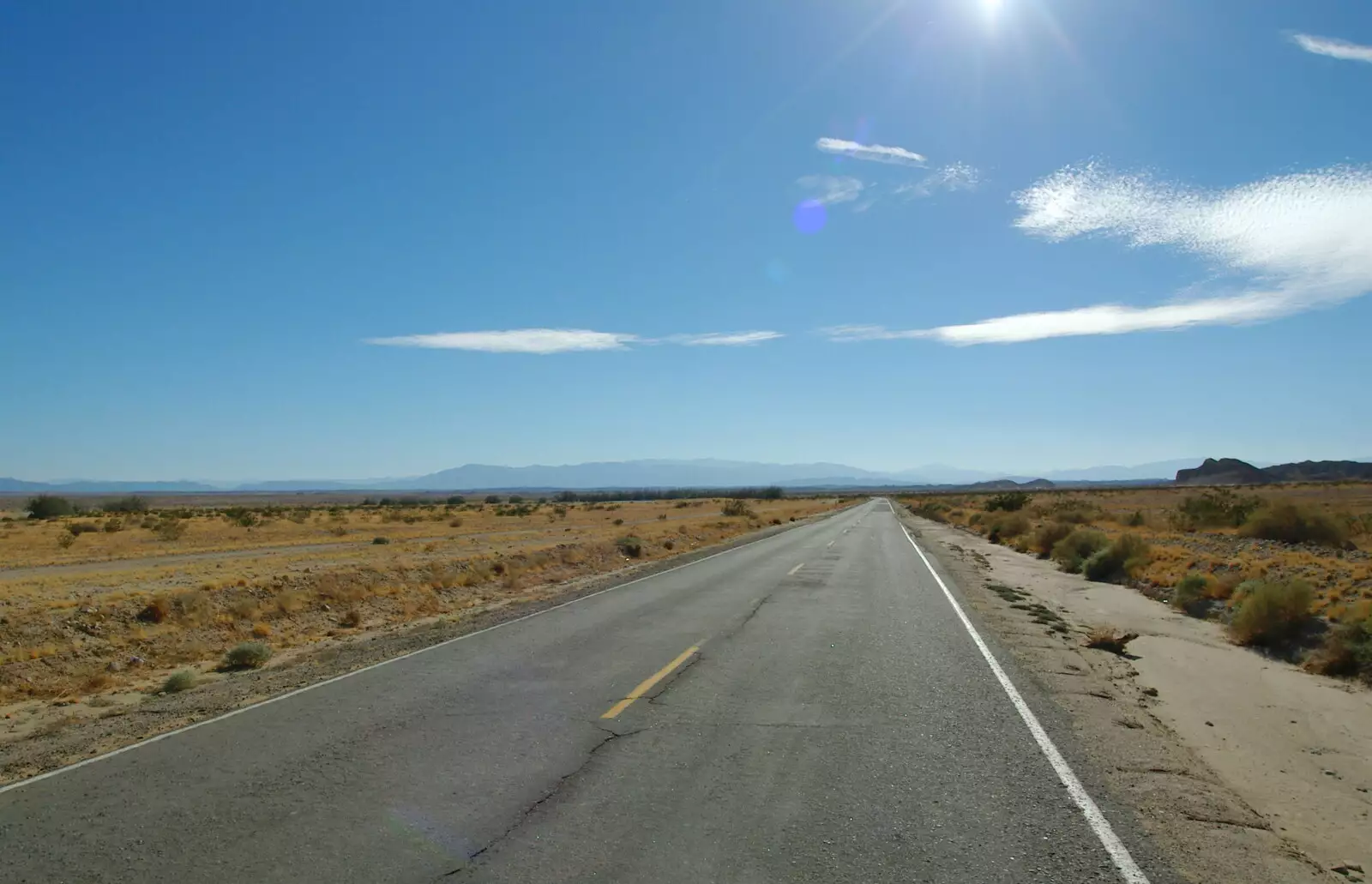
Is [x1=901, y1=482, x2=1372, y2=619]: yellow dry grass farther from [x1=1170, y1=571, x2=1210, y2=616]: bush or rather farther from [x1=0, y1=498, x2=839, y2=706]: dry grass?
[x1=0, y1=498, x2=839, y2=706]: dry grass

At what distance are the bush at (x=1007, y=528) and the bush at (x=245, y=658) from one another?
37.8 meters

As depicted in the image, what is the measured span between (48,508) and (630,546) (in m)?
58.9

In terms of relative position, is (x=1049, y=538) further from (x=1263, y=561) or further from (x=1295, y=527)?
(x=1263, y=561)

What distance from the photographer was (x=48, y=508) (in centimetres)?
6512

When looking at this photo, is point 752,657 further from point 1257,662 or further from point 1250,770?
point 1257,662

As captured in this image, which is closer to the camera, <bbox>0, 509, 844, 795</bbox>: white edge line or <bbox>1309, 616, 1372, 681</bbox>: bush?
<bbox>0, 509, 844, 795</bbox>: white edge line

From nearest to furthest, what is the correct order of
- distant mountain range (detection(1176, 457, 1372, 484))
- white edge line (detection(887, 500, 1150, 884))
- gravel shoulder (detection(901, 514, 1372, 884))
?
white edge line (detection(887, 500, 1150, 884))
gravel shoulder (detection(901, 514, 1372, 884))
distant mountain range (detection(1176, 457, 1372, 484))

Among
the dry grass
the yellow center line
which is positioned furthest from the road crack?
the dry grass

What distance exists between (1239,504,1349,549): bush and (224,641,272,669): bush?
96.8ft

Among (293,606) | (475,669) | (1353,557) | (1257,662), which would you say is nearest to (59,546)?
(293,606)

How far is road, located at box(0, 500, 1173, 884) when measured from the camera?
491 cm

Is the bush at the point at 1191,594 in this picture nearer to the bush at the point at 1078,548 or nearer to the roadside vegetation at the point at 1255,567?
the roadside vegetation at the point at 1255,567

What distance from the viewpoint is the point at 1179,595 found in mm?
18328

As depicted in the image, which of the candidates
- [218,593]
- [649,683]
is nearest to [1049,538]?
[649,683]
